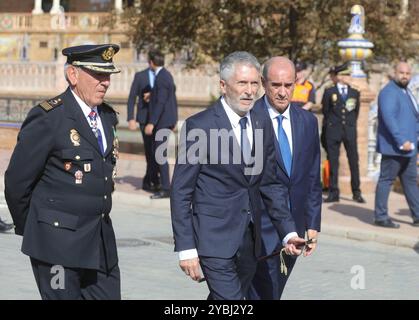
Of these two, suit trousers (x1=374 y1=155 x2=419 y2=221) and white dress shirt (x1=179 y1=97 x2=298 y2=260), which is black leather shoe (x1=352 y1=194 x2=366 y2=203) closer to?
suit trousers (x1=374 y1=155 x2=419 y2=221)

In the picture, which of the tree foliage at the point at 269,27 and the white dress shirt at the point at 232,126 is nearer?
the white dress shirt at the point at 232,126

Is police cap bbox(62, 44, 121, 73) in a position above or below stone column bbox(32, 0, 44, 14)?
above

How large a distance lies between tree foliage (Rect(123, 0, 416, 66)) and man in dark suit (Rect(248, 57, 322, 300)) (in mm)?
14270

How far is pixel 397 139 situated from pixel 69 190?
7497mm

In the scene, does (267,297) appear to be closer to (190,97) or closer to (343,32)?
(343,32)

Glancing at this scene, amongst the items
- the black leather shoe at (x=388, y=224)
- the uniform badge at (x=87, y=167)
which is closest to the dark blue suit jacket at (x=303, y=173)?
the uniform badge at (x=87, y=167)

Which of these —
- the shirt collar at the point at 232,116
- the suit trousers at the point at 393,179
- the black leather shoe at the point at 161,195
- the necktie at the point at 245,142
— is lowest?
the black leather shoe at the point at 161,195

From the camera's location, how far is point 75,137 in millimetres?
6004

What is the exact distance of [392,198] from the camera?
16531 mm

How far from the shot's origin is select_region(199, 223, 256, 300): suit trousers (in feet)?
20.4

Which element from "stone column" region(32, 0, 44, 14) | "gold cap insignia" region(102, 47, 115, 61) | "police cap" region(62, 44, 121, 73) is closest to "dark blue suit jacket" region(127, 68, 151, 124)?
"gold cap insignia" region(102, 47, 115, 61)

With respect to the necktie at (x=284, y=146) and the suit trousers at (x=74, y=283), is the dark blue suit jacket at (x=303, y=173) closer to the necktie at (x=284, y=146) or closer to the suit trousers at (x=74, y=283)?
the necktie at (x=284, y=146)

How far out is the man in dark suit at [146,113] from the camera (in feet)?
51.6
